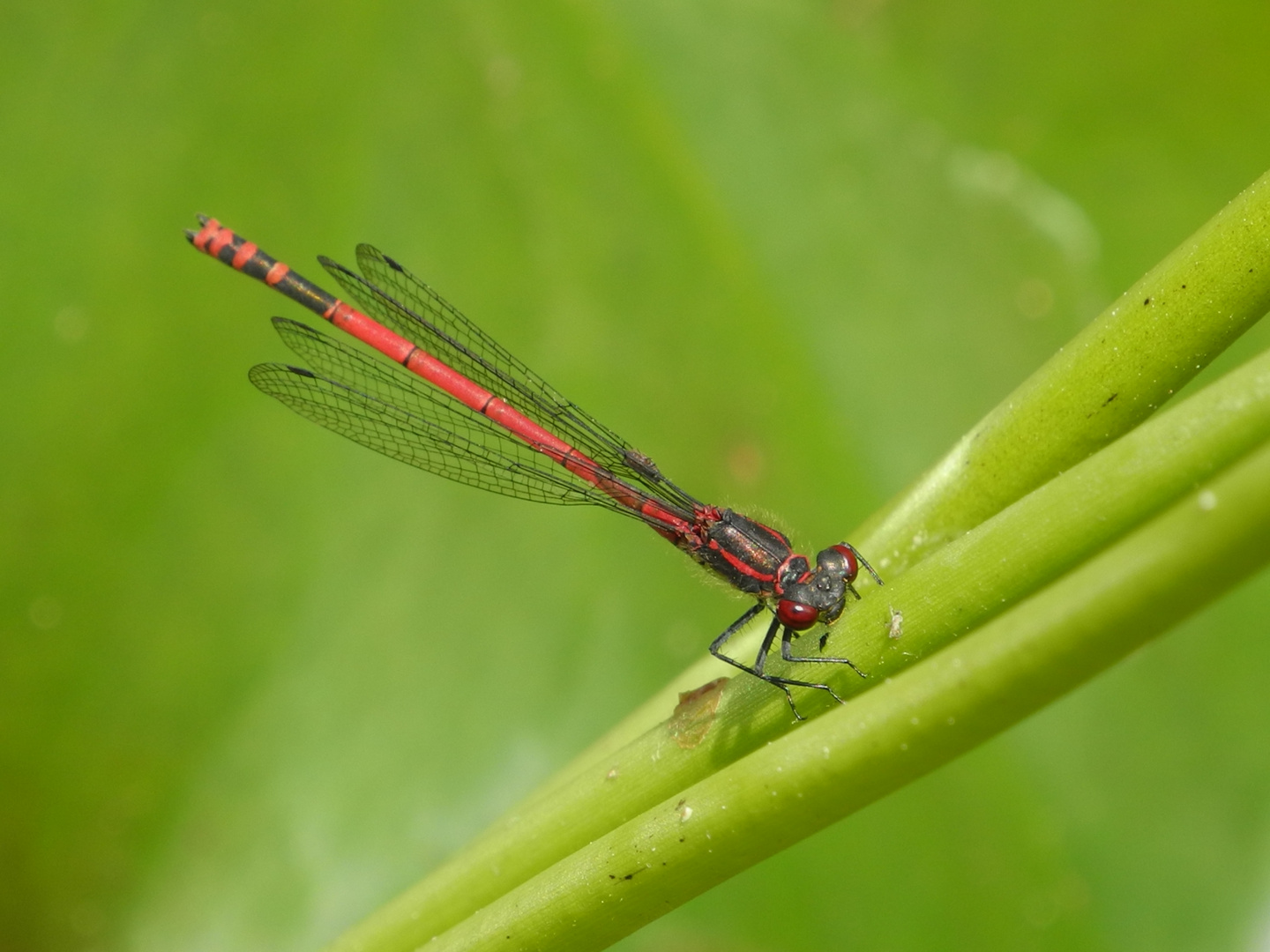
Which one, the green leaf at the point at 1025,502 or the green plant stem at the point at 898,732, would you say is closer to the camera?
the green plant stem at the point at 898,732

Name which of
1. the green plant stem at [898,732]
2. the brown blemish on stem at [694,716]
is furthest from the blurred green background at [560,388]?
the green plant stem at [898,732]

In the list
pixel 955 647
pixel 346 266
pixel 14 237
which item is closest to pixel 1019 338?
pixel 346 266

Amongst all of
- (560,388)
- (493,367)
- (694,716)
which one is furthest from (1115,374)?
(493,367)

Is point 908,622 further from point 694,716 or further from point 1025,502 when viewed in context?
point 694,716

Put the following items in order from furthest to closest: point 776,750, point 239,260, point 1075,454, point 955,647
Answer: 1. point 239,260
2. point 1075,454
3. point 776,750
4. point 955,647

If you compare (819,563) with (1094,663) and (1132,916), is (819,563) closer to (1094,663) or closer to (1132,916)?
(1132,916)

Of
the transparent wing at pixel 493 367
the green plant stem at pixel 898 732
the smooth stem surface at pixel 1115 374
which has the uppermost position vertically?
the transparent wing at pixel 493 367

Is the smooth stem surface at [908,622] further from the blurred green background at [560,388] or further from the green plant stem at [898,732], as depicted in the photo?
the blurred green background at [560,388]

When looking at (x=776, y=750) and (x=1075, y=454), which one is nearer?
(x=776, y=750)
